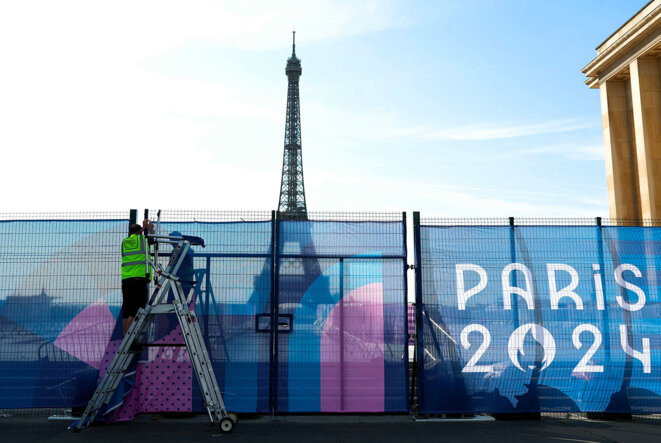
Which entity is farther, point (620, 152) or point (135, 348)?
point (620, 152)

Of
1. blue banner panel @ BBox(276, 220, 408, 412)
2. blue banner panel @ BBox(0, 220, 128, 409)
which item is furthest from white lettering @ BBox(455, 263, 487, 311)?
blue banner panel @ BBox(0, 220, 128, 409)

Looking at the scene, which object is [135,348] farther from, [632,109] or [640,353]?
[632,109]

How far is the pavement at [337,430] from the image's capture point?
263 inches

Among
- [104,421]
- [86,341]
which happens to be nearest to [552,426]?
[104,421]

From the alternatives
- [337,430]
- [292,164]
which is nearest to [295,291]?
[337,430]

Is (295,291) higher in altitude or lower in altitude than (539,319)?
higher

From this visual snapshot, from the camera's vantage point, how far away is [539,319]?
323 inches

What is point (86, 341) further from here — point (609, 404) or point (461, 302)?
point (609, 404)

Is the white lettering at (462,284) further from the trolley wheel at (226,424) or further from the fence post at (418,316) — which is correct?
the trolley wheel at (226,424)

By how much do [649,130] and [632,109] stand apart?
2.24m

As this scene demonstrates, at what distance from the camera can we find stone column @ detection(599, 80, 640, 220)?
750 inches

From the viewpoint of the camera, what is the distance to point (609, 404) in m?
8.06

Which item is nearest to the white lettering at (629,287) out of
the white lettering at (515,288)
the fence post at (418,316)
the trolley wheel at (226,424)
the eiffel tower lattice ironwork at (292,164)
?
the white lettering at (515,288)

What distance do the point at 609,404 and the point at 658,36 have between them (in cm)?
1284
